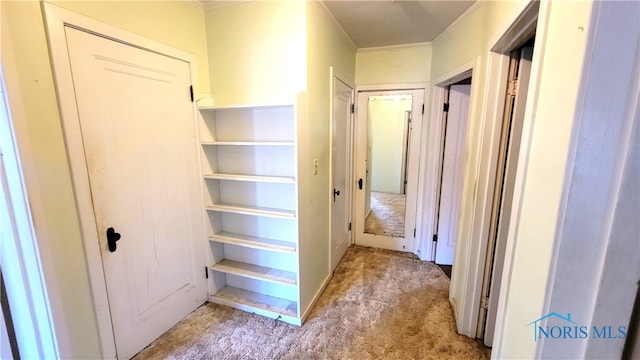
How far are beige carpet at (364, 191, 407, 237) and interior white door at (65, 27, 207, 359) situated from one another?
2230 mm

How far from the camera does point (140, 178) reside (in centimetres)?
171

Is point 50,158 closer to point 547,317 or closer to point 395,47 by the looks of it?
point 547,317

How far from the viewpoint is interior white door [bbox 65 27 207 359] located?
57.1 inches

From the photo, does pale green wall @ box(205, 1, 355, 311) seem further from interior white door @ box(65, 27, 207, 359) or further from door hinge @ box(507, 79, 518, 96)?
door hinge @ box(507, 79, 518, 96)

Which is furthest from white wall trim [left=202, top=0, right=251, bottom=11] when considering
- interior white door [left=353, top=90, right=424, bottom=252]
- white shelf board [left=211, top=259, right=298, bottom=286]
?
white shelf board [left=211, top=259, right=298, bottom=286]

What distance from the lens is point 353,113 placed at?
318cm

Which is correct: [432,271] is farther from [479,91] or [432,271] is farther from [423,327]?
[479,91]

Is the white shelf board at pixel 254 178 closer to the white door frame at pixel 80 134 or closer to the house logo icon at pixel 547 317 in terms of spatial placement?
the white door frame at pixel 80 134

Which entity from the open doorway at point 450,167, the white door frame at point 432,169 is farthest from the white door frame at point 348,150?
the open doorway at point 450,167

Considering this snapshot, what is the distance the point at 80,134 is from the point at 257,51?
49.7 inches

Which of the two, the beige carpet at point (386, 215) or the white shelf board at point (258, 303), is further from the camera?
the beige carpet at point (386, 215)

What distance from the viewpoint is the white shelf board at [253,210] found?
201cm

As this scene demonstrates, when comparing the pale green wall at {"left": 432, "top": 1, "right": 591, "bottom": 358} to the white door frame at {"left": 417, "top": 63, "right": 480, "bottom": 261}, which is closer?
the pale green wall at {"left": 432, "top": 1, "right": 591, "bottom": 358}

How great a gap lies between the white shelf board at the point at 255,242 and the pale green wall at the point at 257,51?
1147 millimetres
